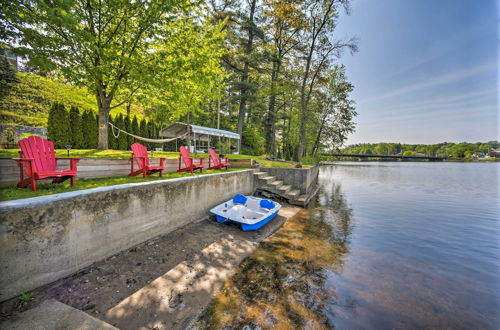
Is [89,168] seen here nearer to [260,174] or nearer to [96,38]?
[96,38]

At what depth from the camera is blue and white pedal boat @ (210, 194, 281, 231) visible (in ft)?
18.0

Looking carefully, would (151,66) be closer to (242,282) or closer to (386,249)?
(242,282)

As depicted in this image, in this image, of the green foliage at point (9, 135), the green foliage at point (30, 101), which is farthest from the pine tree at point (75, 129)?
the green foliage at point (9, 135)

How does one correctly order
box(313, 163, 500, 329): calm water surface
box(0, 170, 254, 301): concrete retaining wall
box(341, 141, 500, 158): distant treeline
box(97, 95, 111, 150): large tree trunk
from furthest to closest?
box(341, 141, 500, 158): distant treeline < box(97, 95, 111, 150): large tree trunk < box(313, 163, 500, 329): calm water surface < box(0, 170, 254, 301): concrete retaining wall

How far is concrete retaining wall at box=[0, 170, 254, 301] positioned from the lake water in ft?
6.62

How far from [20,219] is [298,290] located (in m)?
3.81

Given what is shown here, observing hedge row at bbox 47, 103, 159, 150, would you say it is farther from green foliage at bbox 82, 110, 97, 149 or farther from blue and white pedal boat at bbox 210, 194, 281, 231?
blue and white pedal boat at bbox 210, 194, 281, 231

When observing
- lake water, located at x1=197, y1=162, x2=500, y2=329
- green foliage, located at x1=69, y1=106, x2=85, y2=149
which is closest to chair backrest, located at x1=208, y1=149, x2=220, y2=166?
lake water, located at x1=197, y1=162, x2=500, y2=329

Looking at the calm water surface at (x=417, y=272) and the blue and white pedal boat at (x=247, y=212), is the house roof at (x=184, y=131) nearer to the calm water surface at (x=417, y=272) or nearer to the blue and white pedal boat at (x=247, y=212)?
the blue and white pedal boat at (x=247, y=212)

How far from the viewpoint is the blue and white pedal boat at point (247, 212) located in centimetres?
550

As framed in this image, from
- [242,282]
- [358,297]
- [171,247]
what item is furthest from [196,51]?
[358,297]

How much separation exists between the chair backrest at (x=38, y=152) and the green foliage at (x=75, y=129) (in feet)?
37.0

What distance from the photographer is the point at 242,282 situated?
3387mm

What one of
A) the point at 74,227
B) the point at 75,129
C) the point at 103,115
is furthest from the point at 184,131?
the point at 74,227
